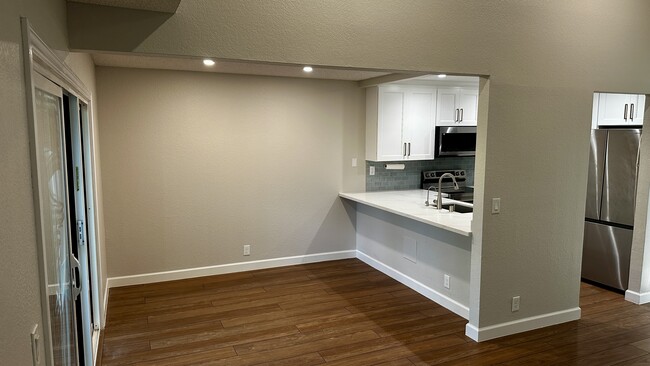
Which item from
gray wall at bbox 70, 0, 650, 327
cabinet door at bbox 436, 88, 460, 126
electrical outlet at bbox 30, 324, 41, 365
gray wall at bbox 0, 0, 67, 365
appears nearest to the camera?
gray wall at bbox 0, 0, 67, 365

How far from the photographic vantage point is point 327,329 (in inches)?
149

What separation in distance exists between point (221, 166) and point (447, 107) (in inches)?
115

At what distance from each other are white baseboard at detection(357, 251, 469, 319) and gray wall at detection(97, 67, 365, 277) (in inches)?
18.6

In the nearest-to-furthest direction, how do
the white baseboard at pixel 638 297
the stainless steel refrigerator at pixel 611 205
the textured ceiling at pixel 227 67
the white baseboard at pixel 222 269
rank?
the textured ceiling at pixel 227 67 → the white baseboard at pixel 638 297 → the stainless steel refrigerator at pixel 611 205 → the white baseboard at pixel 222 269

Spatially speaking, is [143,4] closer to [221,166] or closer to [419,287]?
[221,166]

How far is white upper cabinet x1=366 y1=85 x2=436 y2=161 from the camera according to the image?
17.6ft

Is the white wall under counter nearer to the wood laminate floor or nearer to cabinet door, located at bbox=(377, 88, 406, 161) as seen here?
the wood laminate floor

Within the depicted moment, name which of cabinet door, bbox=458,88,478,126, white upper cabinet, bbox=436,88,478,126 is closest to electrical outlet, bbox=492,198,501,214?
white upper cabinet, bbox=436,88,478,126

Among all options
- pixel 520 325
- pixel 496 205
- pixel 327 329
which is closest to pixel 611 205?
pixel 520 325

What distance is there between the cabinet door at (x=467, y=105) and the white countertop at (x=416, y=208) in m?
1.04

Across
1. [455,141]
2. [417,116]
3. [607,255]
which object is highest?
[417,116]

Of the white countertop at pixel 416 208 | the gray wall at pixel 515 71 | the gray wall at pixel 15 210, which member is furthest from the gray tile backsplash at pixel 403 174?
the gray wall at pixel 15 210

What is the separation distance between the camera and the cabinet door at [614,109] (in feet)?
16.4

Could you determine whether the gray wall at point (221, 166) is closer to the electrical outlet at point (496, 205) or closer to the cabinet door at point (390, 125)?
the cabinet door at point (390, 125)
